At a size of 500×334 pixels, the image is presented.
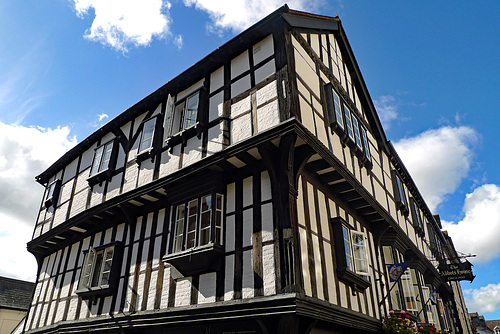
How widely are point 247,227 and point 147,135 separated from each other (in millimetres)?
5379

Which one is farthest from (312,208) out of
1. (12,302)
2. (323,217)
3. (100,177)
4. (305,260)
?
(12,302)

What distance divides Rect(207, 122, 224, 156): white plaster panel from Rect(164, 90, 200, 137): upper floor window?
81 centimetres

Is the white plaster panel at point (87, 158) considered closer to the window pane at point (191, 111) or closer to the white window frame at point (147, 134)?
the white window frame at point (147, 134)

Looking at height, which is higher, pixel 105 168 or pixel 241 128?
pixel 105 168

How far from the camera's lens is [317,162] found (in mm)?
8375

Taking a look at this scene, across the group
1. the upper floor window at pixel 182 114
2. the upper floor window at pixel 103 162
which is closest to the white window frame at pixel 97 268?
the upper floor window at pixel 103 162

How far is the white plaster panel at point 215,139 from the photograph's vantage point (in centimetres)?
864

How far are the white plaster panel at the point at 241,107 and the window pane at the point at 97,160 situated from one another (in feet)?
20.8

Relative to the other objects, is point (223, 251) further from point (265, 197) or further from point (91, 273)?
point (91, 273)

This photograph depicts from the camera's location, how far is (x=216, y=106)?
371 inches

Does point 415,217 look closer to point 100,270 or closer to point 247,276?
point 247,276

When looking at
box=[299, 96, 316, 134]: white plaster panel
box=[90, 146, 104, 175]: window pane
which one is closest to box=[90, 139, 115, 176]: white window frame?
box=[90, 146, 104, 175]: window pane

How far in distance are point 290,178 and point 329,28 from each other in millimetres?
6243

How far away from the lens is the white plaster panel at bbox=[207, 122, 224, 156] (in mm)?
8638
